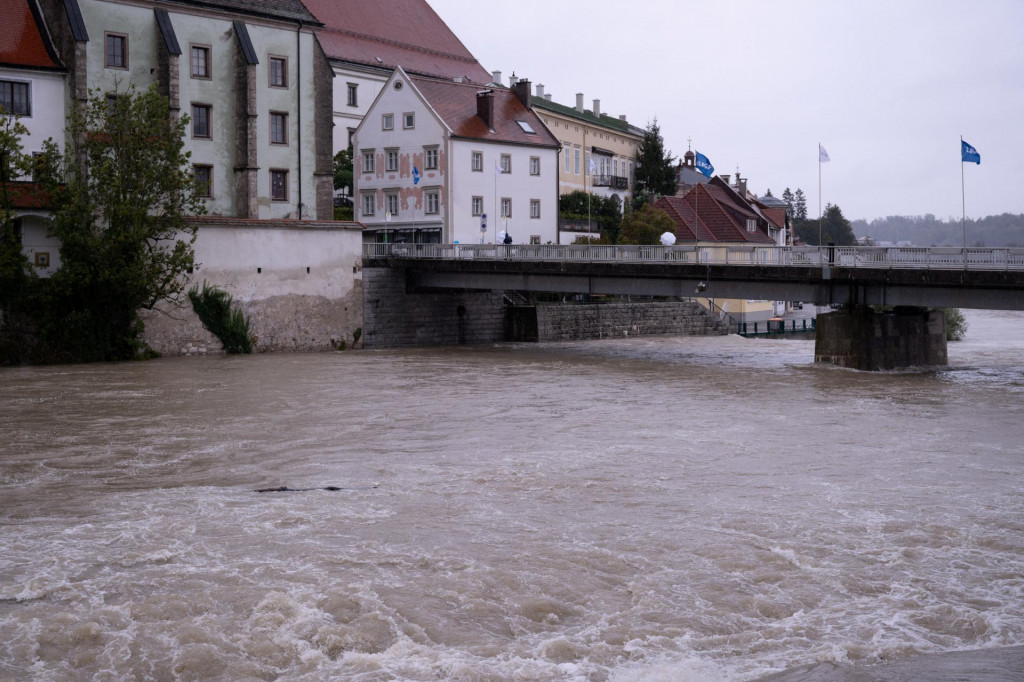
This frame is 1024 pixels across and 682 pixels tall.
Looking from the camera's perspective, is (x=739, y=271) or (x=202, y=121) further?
(x=202, y=121)

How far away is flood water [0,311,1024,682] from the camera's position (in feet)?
35.9

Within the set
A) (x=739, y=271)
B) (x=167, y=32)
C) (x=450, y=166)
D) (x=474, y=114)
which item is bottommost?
(x=739, y=271)

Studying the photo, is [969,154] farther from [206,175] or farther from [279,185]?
[206,175]

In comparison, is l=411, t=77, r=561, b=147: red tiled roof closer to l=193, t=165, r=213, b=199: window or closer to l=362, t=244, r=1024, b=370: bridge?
l=362, t=244, r=1024, b=370: bridge

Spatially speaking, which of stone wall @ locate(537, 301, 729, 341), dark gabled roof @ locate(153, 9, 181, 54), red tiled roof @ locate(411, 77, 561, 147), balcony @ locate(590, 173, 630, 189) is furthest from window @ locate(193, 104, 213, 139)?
balcony @ locate(590, 173, 630, 189)

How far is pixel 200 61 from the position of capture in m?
48.3

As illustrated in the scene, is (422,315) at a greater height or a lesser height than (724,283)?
lesser

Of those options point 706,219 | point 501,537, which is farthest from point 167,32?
point 706,219

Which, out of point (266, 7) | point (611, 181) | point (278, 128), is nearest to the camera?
point (266, 7)

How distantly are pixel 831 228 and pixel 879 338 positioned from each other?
142 metres

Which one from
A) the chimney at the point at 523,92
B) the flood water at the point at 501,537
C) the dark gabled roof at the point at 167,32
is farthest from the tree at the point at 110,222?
the chimney at the point at 523,92

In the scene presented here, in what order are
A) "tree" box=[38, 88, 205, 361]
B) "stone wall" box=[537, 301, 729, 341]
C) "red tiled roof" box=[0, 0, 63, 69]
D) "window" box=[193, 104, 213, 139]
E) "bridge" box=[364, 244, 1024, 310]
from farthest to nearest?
1. "stone wall" box=[537, 301, 729, 341]
2. "window" box=[193, 104, 213, 139]
3. "red tiled roof" box=[0, 0, 63, 69]
4. "tree" box=[38, 88, 205, 361]
5. "bridge" box=[364, 244, 1024, 310]

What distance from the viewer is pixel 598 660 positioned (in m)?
10.6

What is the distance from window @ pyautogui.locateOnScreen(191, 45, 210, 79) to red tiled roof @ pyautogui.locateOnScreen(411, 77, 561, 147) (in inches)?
622
